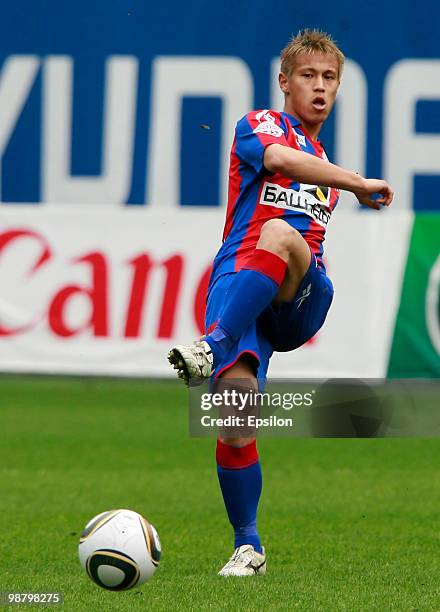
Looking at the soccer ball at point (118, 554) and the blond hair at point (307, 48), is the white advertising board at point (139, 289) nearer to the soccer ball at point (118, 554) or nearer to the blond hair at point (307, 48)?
the blond hair at point (307, 48)

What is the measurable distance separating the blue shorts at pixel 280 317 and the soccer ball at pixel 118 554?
0.75 m

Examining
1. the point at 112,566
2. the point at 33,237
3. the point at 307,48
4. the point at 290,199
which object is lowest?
the point at 112,566

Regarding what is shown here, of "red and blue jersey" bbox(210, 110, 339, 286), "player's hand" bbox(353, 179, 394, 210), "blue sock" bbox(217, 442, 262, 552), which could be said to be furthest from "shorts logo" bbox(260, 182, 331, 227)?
"blue sock" bbox(217, 442, 262, 552)

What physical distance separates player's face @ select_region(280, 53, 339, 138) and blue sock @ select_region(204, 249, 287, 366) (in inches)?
27.2

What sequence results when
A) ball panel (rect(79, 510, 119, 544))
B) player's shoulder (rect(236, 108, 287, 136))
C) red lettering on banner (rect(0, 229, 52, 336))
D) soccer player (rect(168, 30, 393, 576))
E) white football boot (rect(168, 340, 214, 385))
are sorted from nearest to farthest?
ball panel (rect(79, 510, 119, 544)) < white football boot (rect(168, 340, 214, 385)) < soccer player (rect(168, 30, 393, 576)) < player's shoulder (rect(236, 108, 287, 136)) < red lettering on banner (rect(0, 229, 52, 336))

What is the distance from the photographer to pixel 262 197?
16.9 feet

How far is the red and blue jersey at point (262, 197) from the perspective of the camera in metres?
5.06

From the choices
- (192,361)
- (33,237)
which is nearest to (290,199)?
(192,361)

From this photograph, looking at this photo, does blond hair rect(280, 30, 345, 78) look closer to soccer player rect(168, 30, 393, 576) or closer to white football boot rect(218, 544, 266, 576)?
soccer player rect(168, 30, 393, 576)

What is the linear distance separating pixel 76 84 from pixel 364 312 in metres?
3.26

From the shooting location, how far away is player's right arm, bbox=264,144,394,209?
15.4ft

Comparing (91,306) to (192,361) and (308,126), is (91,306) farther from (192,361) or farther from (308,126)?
(192,361)

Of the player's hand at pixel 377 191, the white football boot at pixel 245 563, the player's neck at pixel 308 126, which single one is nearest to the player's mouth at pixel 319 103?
the player's neck at pixel 308 126

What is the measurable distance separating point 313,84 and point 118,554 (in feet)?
6.47
